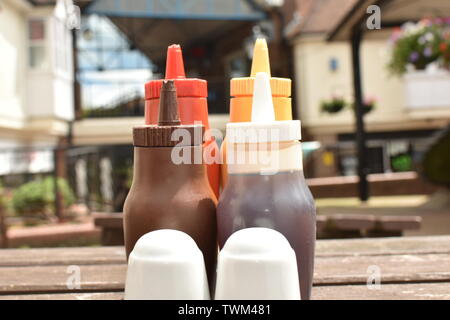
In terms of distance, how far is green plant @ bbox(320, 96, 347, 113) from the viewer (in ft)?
45.5

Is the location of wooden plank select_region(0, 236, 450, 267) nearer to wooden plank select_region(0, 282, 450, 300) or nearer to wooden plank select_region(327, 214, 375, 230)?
wooden plank select_region(0, 282, 450, 300)

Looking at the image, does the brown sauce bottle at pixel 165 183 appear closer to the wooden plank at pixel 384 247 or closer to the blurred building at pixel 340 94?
the wooden plank at pixel 384 247

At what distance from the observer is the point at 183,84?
3.01ft

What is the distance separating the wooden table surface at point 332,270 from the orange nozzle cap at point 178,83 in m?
0.40

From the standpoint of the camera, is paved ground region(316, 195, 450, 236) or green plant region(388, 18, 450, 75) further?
green plant region(388, 18, 450, 75)

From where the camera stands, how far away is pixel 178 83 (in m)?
0.92

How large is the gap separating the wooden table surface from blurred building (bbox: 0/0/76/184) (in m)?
9.23

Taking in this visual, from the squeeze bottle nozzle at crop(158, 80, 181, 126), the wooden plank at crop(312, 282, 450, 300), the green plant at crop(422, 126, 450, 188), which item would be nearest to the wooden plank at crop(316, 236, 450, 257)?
the wooden plank at crop(312, 282, 450, 300)

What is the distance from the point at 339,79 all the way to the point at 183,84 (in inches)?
559

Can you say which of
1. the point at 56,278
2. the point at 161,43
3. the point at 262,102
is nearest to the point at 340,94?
the point at 161,43

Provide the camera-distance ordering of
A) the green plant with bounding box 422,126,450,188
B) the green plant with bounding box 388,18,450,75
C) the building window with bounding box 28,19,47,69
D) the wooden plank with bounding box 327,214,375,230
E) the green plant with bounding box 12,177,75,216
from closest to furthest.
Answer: the wooden plank with bounding box 327,214,375,230, the green plant with bounding box 388,18,450,75, the green plant with bounding box 12,177,75,216, the green plant with bounding box 422,126,450,188, the building window with bounding box 28,19,47,69

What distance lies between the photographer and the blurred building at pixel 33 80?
34.4 feet

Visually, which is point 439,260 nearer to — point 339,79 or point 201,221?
point 201,221

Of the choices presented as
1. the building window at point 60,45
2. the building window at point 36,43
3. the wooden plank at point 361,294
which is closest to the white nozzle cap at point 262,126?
the wooden plank at point 361,294
